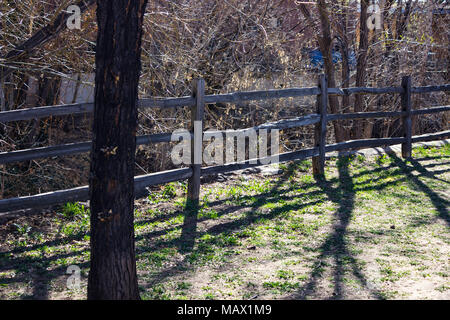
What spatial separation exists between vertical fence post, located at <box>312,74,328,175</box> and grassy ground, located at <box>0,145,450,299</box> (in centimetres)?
31

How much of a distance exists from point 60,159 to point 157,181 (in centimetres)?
406

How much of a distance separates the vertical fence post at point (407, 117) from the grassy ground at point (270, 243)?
1.82 meters

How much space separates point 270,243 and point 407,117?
5.62 metres

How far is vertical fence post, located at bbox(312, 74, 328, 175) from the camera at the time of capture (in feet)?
29.3

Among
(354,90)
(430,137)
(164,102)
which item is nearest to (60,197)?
(164,102)

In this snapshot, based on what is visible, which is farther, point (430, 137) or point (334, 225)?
point (430, 137)

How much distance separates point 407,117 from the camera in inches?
415

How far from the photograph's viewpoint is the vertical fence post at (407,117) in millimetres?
10430

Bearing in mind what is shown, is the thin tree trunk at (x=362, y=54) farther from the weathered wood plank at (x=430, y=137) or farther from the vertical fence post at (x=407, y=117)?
the vertical fence post at (x=407, y=117)

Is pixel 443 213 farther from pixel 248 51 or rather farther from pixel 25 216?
pixel 248 51

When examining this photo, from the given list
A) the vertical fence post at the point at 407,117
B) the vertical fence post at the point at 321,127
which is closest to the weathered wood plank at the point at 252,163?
the vertical fence post at the point at 321,127

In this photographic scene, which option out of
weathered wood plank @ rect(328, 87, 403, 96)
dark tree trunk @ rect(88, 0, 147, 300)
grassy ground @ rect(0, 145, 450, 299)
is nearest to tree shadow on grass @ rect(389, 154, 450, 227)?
grassy ground @ rect(0, 145, 450, 299)

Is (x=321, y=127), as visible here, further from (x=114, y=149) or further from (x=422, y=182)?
(x=114, y=149)
